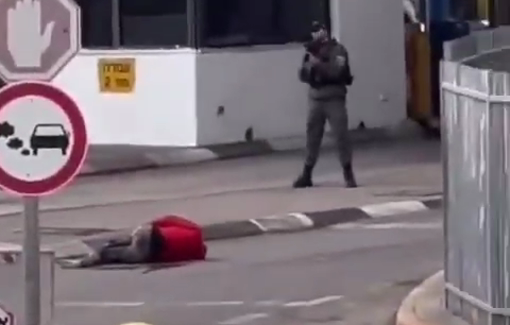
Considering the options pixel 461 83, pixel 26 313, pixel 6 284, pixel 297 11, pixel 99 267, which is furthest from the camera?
pixel 297 11

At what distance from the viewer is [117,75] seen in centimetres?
2430

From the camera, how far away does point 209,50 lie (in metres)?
24.0

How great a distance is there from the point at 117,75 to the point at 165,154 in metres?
1.65

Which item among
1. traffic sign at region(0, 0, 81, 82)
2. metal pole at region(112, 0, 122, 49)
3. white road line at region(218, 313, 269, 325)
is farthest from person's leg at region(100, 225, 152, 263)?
metal pole at region(112, 0, 122, 49)

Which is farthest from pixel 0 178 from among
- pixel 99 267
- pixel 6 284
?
pixel 99 267

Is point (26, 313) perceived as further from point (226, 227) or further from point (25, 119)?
point (226, 227)

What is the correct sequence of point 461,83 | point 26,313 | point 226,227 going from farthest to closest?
point 226,227
point 461,83
point 26,313

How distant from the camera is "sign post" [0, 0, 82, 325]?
744 centimetres

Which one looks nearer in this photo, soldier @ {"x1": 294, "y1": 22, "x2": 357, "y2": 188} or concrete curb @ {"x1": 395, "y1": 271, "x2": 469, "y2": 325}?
concrete curb @ {"x1": 395, "y1": 271, "x2": 469, "y2": 325}

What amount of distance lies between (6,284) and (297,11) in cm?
1777

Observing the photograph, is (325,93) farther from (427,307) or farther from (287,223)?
(427,307)

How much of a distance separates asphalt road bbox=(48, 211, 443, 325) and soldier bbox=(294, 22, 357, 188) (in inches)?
133

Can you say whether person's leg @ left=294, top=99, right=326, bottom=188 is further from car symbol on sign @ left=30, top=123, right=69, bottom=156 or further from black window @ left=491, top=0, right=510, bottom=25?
car symbol on sign @ left=30, top=123, right=69, bottom=156

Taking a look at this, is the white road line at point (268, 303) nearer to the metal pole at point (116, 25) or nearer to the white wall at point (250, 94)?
the white wall at point (250, 94)
